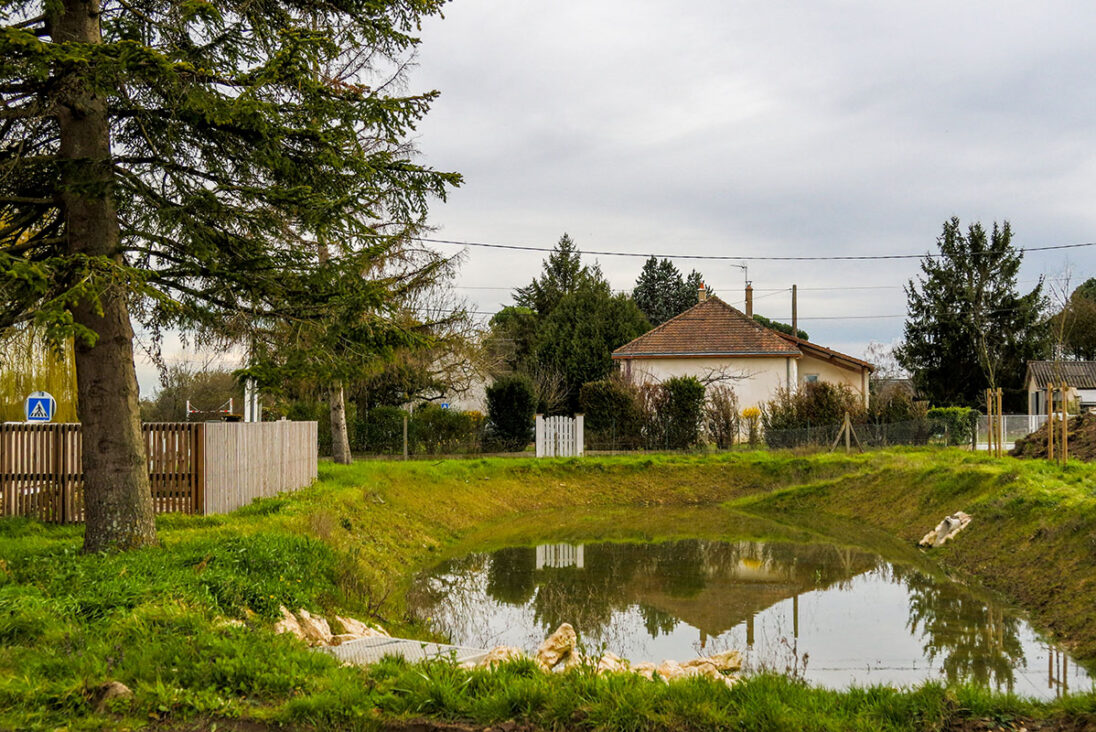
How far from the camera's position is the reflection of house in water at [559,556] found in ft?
53.8

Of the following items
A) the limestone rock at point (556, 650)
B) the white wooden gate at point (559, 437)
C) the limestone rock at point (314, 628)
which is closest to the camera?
the limestone rock at point (556, 650)

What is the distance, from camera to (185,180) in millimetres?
10227

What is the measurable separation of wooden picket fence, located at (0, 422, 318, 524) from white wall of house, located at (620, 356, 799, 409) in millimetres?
24630

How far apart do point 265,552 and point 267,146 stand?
4.34 m

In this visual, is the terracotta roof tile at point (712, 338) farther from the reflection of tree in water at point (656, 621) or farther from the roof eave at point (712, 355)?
the reflection of tree in water at point (656, 621)

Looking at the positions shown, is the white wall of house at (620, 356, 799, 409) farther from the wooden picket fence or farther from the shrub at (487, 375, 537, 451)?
the wooden picket fence

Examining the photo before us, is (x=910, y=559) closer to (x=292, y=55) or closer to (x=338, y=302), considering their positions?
(x=338, y=302)

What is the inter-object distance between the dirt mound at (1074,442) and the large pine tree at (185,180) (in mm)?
17117

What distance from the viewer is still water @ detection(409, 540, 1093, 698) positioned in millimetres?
9266

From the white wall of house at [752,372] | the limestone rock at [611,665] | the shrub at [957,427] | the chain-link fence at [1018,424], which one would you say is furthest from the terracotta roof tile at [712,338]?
the limestone rock at [611,665]

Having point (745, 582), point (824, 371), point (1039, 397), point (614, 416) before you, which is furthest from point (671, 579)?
point (1039, 397)

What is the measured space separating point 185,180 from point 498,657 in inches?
256

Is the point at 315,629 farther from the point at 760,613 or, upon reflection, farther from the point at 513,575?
the point at 513,575

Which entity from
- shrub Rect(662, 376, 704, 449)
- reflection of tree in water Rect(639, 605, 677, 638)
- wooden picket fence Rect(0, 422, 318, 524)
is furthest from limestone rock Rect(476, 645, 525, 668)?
shrub Rect(662, 376, 704, 449)
